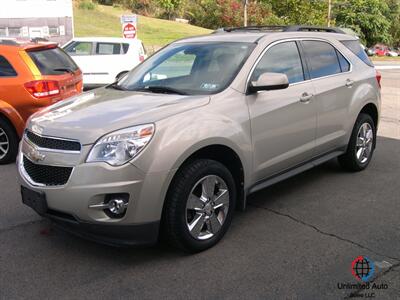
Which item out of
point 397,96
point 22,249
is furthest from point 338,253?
point 397,96

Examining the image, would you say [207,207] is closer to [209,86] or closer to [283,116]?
[209,86]

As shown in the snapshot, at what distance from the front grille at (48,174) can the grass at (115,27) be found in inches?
1422

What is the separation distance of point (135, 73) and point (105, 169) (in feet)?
6.47

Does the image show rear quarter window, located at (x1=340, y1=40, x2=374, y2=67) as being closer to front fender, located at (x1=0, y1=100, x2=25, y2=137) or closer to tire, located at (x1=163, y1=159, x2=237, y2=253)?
tire, located at (x1=163, y1=159, x2=237, y2=253)

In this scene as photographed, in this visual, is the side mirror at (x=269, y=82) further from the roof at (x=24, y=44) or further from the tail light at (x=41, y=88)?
the roof at (x=24, y=44)

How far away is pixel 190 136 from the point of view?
3.70 metres

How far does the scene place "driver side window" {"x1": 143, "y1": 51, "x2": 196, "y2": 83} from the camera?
15.5 ft

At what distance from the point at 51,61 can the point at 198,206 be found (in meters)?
4.31

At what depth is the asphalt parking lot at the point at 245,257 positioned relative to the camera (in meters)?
3.39

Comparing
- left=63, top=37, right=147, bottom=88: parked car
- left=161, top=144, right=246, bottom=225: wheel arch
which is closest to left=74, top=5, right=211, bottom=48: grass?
left=63, top=37, right=147, bottom=88: parked car

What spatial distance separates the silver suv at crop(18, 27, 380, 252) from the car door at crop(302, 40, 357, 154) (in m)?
0.02

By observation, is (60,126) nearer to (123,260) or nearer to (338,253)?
(123,260)

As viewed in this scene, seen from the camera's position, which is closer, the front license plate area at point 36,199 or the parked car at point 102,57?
the front license plate area at point 36,199

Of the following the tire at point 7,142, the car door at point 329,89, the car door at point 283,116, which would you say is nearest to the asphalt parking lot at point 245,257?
the car door at point 283,116
